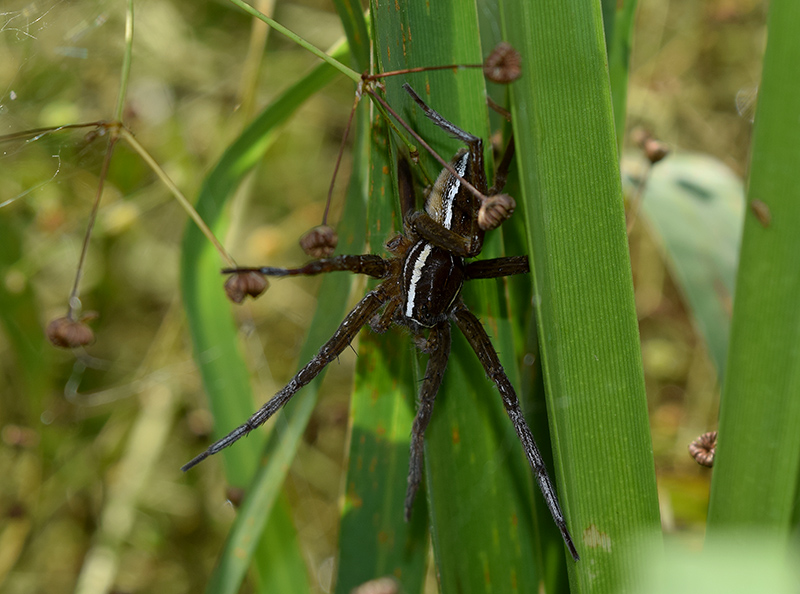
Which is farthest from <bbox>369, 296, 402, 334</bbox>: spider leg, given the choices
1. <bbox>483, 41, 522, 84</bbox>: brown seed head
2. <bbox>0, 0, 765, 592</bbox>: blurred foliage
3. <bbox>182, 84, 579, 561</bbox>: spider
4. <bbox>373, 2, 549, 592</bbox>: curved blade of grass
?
<bbox>0, 0, 765, 592</bbox>: blurred foliage

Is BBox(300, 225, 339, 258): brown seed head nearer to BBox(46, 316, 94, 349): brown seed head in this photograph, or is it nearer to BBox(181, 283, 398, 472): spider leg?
BBox(181, 283, 398, 472): spider leg

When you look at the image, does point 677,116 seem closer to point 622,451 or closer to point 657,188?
point 657,188

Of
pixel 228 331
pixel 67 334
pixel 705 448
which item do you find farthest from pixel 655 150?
pixel 67 334

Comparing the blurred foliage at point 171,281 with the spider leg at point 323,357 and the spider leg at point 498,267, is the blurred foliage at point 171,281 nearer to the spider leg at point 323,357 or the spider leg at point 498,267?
the spider leg at point 323,357

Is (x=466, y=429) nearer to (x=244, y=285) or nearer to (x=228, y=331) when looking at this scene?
(x=244, y=285)

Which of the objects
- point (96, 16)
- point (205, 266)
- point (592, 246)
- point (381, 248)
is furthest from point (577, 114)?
point (96, 16)
